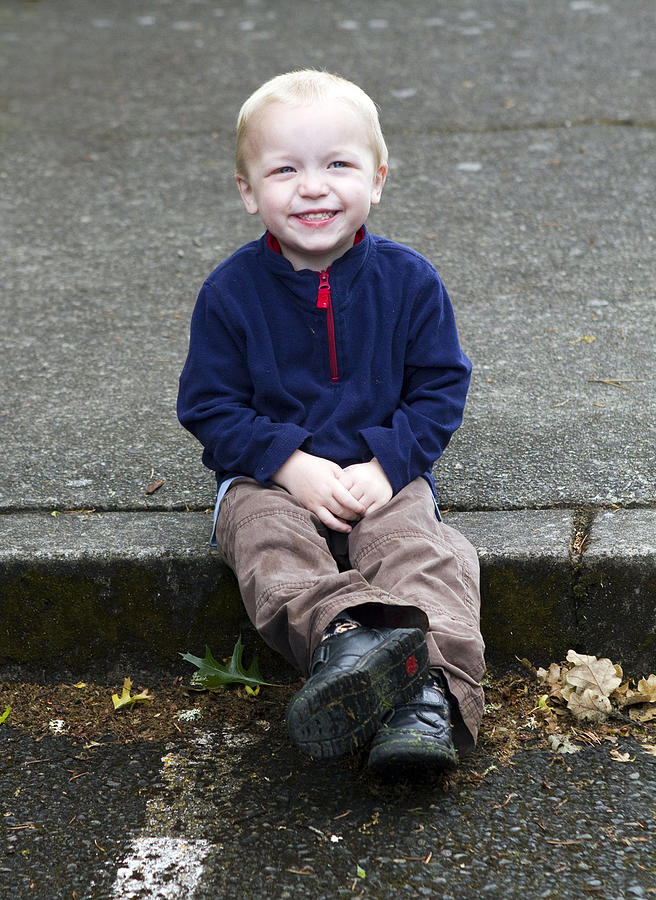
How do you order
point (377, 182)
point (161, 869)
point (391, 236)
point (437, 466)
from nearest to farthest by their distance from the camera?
1. point (161, 869)
2. point (377, 182)
3. point (437, 466)
4. point (391, 236)

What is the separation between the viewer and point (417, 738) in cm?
187

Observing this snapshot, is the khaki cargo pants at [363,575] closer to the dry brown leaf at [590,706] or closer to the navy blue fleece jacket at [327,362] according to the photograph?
the navy blue fleece jacket at [327,362]

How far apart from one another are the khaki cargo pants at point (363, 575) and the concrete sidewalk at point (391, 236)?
6.5 inches

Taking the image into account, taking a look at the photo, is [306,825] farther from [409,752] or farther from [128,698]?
[128,698]

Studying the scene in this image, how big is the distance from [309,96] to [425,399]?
68cm

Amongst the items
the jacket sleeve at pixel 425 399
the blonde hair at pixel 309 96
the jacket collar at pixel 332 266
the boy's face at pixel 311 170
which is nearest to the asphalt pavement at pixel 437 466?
the jacket sleeve at pixel 425 399

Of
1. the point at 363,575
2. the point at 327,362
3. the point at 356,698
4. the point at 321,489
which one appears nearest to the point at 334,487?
the point at 321,489

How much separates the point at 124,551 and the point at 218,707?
390 mm

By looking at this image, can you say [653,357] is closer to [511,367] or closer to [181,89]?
[511,367]

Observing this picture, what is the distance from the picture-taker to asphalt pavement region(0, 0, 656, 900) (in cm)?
187

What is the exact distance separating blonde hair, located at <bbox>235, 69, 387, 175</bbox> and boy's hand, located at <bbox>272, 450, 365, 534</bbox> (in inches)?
26.6

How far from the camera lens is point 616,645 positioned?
2.32 m

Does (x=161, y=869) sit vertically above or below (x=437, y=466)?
below

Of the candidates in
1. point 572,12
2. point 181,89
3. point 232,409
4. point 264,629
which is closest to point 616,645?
point 264,629
